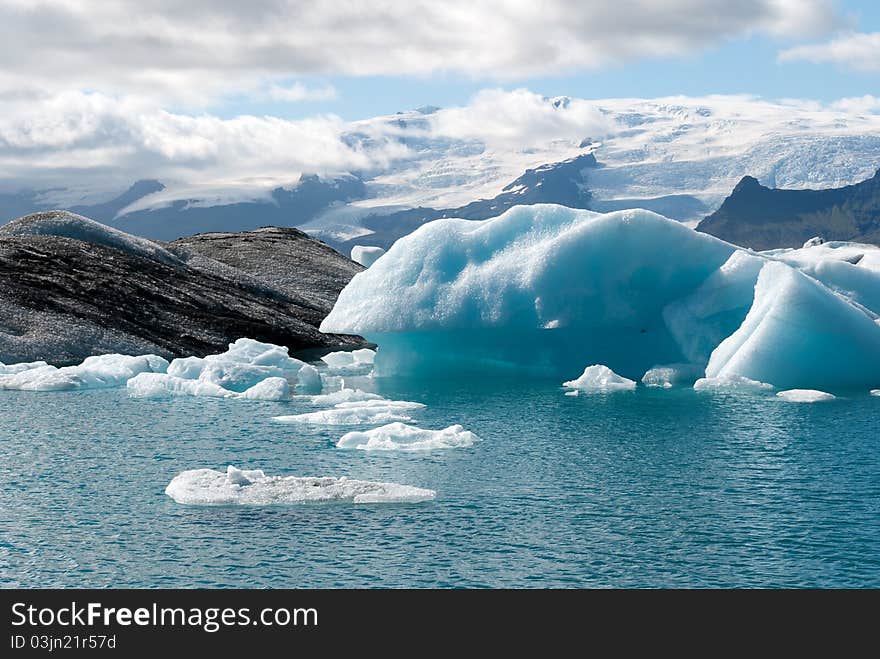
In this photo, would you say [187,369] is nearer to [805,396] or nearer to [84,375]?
[84,375]

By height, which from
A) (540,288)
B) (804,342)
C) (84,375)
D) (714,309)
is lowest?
(84,375)

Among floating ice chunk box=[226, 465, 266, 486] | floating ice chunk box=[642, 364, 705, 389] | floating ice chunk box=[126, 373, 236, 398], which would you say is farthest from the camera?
floating ice chunk box=[642, 364, 705, 389]

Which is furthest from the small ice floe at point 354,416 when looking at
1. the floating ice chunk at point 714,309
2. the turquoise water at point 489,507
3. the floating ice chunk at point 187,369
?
the floating ice chunk at point 714,309

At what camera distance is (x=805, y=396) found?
2575 cm

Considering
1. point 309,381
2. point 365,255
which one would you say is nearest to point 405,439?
point 309,381

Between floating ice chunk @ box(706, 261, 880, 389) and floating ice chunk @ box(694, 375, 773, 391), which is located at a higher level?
floating ice chunk @ box(706, 261, 880, 389)

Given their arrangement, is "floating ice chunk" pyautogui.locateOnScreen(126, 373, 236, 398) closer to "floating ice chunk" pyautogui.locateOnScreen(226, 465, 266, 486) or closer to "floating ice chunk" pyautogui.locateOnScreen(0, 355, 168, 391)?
"floating ice chunk" pyautogui.locateOnScreen(0, 355, 168, 391)

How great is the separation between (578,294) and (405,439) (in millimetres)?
11729

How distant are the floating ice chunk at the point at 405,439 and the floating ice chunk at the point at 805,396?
9.46 meters

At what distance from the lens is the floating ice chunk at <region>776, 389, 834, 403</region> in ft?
84.3

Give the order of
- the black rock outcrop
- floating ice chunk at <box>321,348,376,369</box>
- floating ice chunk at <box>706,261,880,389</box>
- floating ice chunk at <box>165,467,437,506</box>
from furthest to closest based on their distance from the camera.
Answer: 1. the black rock outcrop
2. floating ice chunk at <box>321,348,376,369</box>
3. floating ice chunk at <box>706,261,880,389</box>
4. floating ice chunk at <box>165,467,437,506</box>

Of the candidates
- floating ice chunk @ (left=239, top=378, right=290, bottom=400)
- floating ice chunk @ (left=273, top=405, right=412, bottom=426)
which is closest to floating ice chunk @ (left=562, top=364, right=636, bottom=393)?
floating ice chunk @ (left=273, top=405, right=412, bottom=426)

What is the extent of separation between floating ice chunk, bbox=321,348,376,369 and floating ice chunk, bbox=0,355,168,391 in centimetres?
816
